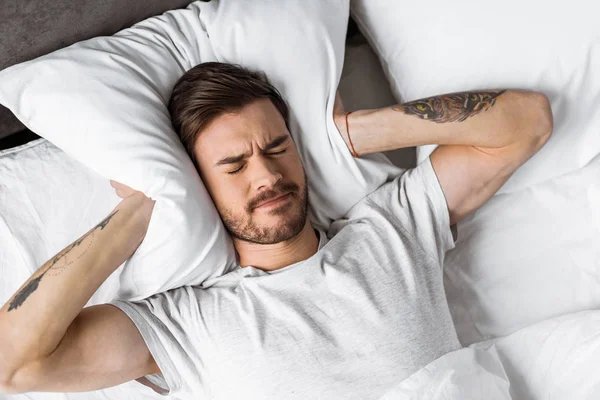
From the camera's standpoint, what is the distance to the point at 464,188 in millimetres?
1466

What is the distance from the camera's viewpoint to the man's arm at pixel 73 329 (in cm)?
115

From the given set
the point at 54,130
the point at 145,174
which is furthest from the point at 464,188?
the point at 54,130

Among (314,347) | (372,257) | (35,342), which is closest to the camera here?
(35,342)

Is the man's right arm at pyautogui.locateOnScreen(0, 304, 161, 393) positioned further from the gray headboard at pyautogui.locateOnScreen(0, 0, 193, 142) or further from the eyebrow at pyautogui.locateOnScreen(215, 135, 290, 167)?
the gray headboard at pyautogui.locateOnScreen(0, 0, 193, 142)

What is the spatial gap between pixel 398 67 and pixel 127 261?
0.79 meters

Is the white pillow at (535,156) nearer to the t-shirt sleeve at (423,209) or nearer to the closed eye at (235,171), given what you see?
the t-shirt sleeve at (423,209)

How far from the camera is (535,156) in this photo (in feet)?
5.13

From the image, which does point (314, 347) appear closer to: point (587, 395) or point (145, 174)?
point (145, 174)

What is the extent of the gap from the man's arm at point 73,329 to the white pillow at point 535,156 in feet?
2.54

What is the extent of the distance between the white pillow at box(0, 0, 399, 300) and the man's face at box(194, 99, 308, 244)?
0.04m

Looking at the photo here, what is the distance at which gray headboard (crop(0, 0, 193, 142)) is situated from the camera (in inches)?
52.6

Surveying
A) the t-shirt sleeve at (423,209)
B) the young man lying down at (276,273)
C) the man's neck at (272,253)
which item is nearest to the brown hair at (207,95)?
the young man lying down at (276,273)

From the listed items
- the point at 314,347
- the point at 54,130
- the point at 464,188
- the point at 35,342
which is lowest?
the point at 314,347

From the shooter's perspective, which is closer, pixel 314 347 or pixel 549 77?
pixel 314 347
